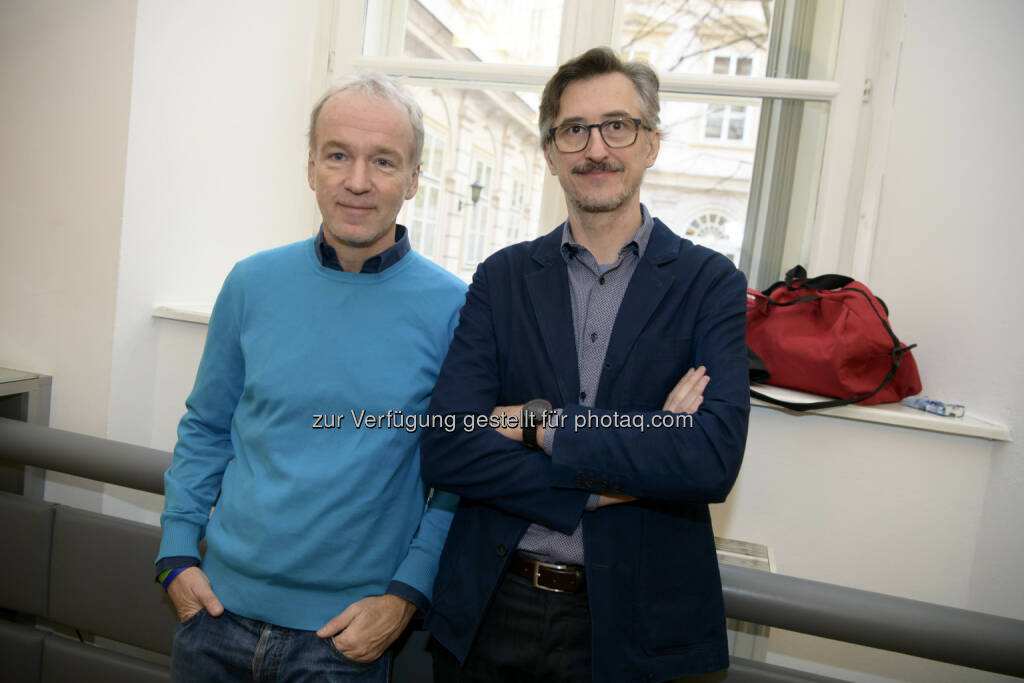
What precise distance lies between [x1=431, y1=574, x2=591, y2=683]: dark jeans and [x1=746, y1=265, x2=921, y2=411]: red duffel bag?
3.11 ft

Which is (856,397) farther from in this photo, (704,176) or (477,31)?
(477,31)

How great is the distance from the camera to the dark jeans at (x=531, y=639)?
1122 mm

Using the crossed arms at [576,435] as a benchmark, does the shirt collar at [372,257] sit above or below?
above

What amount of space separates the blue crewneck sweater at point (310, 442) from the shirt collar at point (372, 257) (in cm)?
2

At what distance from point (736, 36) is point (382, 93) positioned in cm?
175

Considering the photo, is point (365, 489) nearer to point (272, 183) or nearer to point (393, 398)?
point (393, 398)

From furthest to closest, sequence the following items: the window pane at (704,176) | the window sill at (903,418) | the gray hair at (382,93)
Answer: the window pane at (704,176) < the window sill at (903,418) < the gray hair at (382,93)

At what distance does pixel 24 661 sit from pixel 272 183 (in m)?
1.90

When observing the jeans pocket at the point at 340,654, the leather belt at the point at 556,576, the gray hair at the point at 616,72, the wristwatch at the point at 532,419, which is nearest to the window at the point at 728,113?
the gray hair at the point at 616,72

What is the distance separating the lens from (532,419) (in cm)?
117

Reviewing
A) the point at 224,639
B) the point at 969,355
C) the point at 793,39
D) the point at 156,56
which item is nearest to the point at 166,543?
the point at 224,639

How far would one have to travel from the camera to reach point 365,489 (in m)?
1.22

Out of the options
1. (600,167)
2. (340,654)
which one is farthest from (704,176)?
(340,654)

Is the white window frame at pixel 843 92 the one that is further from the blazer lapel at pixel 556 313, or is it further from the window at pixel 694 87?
the blazer lapel at pixel 556 313
